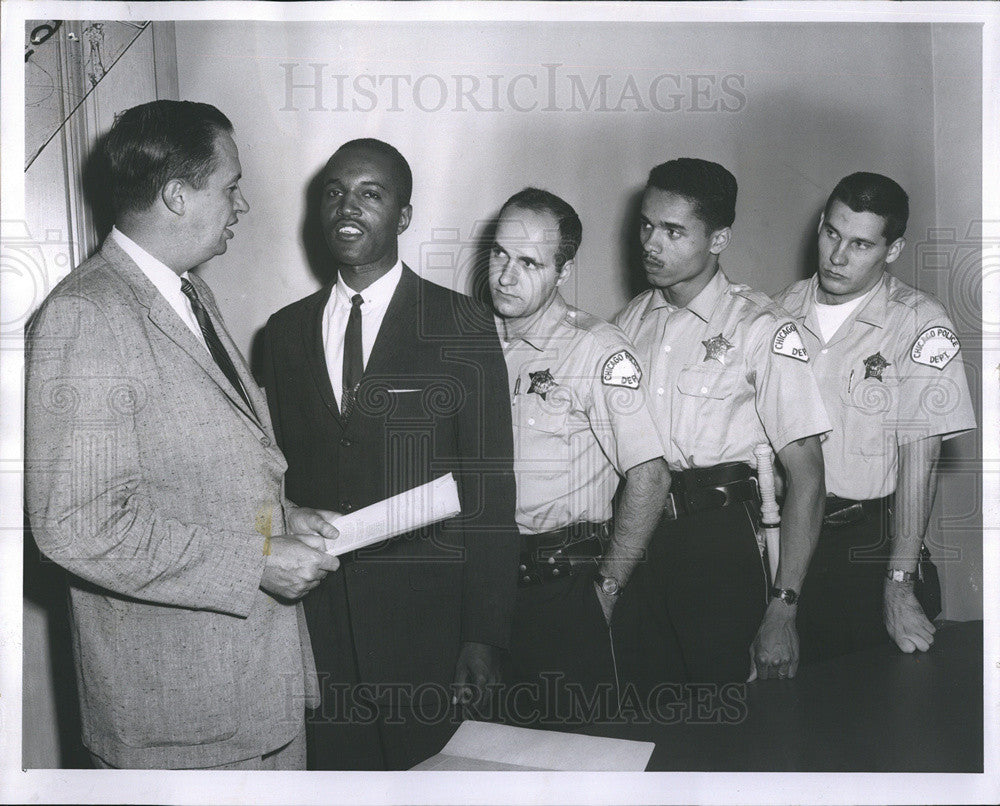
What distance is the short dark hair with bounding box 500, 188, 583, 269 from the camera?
7.14 feet

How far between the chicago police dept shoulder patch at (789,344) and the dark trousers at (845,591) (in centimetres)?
41

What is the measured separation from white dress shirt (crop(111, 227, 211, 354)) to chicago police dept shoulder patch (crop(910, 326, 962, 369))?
64.9 inches

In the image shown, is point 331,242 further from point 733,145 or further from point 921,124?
point 921,124

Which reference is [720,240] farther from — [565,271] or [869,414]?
[869,414]

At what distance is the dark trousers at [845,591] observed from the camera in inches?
87.1

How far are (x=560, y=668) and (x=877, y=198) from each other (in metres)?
1.34

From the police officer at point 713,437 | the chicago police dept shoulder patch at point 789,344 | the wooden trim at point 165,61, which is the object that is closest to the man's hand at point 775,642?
the police officer at point 713,437

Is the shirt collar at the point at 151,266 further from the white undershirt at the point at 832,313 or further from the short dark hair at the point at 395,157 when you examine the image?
the white undershirt at the point at 832,313

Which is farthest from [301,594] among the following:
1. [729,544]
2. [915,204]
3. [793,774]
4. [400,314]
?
[915,204]

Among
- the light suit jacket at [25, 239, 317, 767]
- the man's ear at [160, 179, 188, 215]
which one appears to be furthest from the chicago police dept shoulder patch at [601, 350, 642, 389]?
the man's ear at [160, 179, 188, 215]

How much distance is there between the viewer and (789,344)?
220cm

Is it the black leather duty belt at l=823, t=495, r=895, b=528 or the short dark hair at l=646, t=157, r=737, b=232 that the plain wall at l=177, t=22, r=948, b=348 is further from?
the black leather duty belt at l=823, t=495, r=895, b=528

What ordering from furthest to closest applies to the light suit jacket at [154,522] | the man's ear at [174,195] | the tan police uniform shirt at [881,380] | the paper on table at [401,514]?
1. the tan police uniform shirt at [881,380]
2. the paper on table at [401,514]
3. the man's ear at [174,195]
4. the light suit jacket at [154,522]

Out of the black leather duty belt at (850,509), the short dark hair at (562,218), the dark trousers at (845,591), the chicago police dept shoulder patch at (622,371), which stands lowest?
the dark trousers at (845,591)
